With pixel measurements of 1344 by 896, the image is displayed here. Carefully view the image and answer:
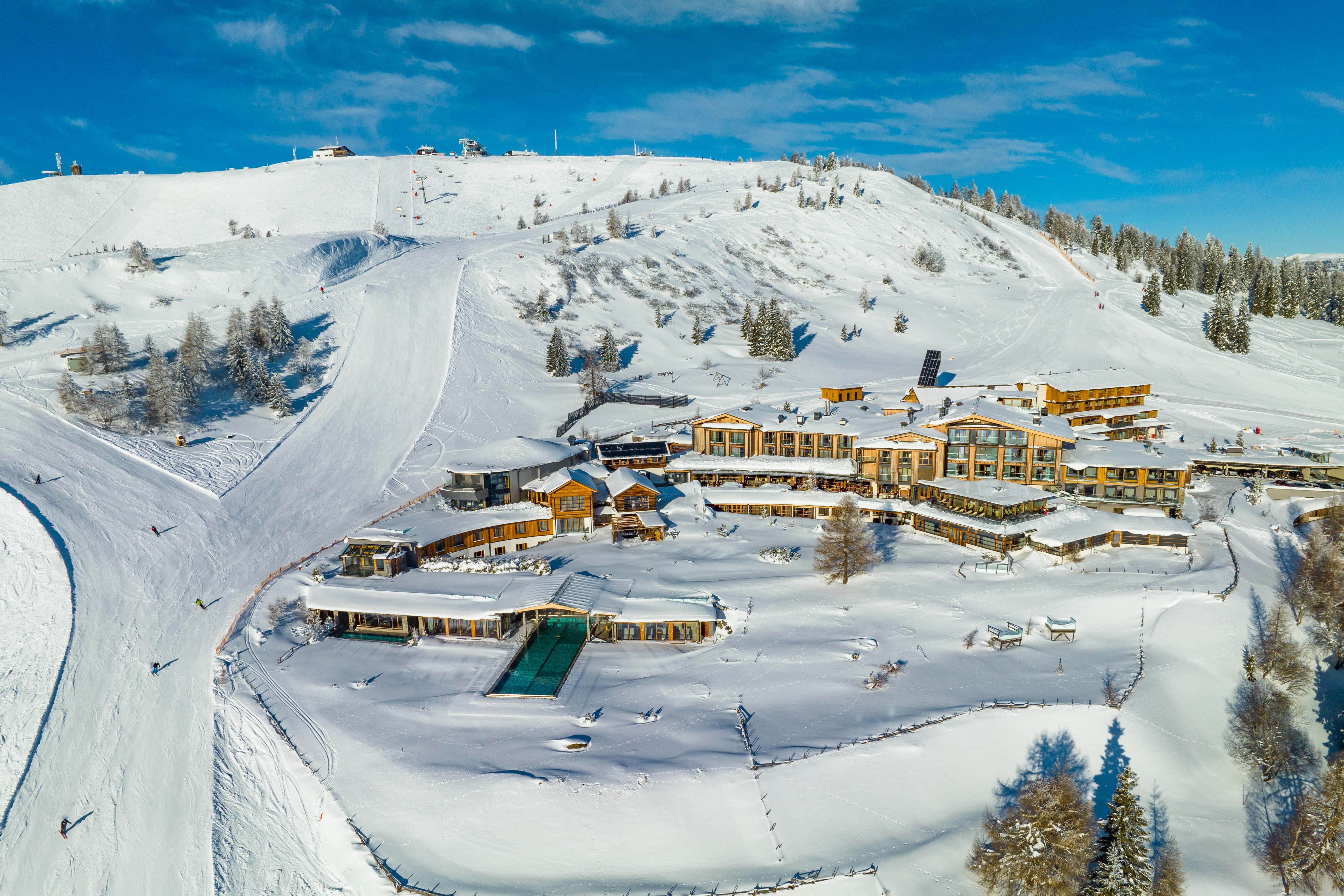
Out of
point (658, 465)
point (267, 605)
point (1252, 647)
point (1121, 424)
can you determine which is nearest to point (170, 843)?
point (267, 605)

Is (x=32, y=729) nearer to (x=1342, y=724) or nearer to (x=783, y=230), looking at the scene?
(x=1342, y=724)

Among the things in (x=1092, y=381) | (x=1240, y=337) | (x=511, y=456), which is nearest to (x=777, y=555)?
(x=511, y=456)

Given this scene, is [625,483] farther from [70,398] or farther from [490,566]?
[70,398]

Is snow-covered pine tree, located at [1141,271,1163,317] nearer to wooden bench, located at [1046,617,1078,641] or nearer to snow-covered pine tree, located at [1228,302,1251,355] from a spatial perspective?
snow-covered pine tree, located at [1228,302,1251,355]

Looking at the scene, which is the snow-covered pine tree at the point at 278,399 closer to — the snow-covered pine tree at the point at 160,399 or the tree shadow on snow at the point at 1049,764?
the snow-covered pine tree at the point at 160,399

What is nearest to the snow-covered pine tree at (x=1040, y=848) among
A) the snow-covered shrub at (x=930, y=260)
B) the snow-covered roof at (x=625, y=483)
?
the snow-covered roof at (x=625, y=483)
